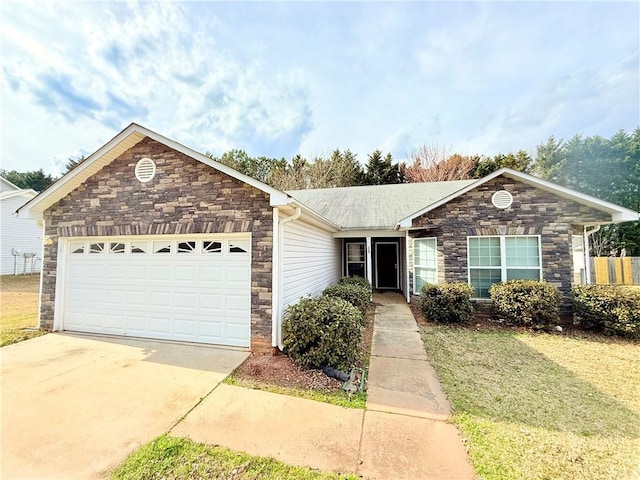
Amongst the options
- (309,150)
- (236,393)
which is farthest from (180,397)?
(309,150)

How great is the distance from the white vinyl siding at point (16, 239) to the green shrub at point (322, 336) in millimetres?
21141

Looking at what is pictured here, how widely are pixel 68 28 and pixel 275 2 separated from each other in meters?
4.58

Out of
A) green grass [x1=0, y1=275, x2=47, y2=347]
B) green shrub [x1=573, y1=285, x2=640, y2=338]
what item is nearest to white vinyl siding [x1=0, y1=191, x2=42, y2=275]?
green grass [x1=0, y1=275, x2=47, y2=347]

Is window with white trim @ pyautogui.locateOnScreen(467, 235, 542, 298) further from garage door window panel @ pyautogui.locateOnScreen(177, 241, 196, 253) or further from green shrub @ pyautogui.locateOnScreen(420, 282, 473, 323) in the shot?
garage door window panel @ pyautogui.locateOnScreen(177, 241, 196, 253)

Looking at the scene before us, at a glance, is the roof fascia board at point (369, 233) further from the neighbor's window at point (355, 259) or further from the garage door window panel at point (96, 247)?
the garage door window panel at point (96, 247)

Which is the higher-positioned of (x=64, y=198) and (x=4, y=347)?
(x=64, y=198)

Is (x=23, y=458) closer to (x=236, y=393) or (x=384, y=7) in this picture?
(x=236, y=393)

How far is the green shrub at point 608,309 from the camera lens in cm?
700

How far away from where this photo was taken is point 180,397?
4.13 m

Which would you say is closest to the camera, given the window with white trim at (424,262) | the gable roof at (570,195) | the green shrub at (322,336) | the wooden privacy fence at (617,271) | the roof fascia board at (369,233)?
the green shrub at (322,336)

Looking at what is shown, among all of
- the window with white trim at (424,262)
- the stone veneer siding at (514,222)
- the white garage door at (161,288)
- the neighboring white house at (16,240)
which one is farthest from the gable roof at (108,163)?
the neighboring white house at (16,240)

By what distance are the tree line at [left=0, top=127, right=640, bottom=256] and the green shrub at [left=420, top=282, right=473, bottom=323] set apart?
20.7 m

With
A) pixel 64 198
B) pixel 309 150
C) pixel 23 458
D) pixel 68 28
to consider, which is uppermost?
pixel 309 150

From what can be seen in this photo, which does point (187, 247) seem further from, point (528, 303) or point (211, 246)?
point (528, 303)
